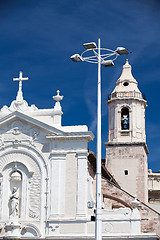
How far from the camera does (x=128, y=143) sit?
46.9 meters

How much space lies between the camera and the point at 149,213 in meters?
34.8

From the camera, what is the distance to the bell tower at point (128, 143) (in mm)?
46594

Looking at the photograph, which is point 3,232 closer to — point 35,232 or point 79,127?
point 35,232

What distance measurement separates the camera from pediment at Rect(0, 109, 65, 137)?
32125 millimetres

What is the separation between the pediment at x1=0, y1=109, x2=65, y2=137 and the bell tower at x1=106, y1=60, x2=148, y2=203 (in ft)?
51.9

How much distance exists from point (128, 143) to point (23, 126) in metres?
16.2

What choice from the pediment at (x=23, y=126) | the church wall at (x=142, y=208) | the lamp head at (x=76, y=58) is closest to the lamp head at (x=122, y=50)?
the lamp head at (x=76, y=58)

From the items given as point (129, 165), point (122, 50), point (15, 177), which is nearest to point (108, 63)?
point (122, 50)

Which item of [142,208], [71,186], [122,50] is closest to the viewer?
[122,50]

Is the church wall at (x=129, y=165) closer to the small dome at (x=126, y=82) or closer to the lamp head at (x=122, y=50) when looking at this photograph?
the small dome at (x=126, y=82)

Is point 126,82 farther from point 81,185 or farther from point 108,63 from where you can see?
point 108,63

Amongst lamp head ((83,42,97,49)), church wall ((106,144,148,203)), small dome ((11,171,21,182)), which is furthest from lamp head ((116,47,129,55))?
church wall ((106,144,148,203))

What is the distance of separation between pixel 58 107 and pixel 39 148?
2847mm

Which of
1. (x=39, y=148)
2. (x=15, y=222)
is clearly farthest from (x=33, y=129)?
(x=15, y=222)
